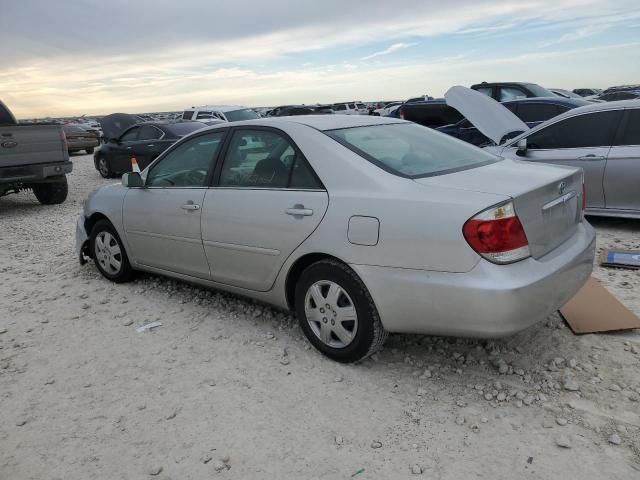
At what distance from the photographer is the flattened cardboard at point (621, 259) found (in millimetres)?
4949

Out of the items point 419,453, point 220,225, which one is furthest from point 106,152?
point 419,453

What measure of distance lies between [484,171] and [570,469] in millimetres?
1746

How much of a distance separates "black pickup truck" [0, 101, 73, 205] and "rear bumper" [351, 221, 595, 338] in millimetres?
8264

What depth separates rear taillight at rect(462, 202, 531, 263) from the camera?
277 centimetres

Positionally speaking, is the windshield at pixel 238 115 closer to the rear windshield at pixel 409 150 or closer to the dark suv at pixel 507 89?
the dark suv at pixel 507 89

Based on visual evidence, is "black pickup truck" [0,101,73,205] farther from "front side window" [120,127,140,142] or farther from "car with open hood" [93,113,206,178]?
"front side window" [120,127,140,142]

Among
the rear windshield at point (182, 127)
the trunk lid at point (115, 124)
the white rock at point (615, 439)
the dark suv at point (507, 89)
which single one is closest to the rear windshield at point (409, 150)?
the white rock at point (615, 439)

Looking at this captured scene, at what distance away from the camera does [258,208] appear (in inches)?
147

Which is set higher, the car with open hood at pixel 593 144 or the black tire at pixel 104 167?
the car with open hood at pixel 593 144

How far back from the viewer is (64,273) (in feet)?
19.1

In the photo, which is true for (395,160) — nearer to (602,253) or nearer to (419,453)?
(419,453)

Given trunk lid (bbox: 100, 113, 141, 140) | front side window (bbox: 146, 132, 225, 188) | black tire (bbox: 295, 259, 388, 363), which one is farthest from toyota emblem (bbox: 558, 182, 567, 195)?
trunk lid (bbox: 100, 113, 141, 140)

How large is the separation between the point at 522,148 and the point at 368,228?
421cm

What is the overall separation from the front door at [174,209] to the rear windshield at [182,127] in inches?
312
